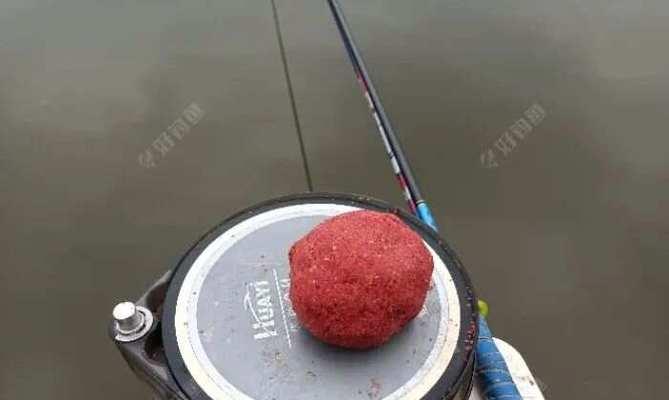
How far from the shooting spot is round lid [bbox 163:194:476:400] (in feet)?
2.99

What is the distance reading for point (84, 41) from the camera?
258cm

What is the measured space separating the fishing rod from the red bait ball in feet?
0.62

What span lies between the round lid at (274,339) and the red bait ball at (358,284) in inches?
1.7

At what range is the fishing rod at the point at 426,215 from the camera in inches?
41.6

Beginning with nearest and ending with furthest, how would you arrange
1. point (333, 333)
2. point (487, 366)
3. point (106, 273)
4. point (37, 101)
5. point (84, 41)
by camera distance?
point (333, 333) < point (487, 366) < point (106, 273) < point (37, 101) < point (84, 41)

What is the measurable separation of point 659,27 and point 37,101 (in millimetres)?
2198

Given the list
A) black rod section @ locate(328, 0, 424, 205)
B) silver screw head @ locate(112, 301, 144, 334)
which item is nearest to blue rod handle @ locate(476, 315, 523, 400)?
black rod section @ locate(328, 0, 424, 205)

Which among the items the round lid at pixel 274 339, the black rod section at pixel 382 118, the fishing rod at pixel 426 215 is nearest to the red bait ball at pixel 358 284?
the round lid at pixel 274 339

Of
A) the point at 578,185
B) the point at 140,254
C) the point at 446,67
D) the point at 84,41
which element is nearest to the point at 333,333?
the point at 140,254

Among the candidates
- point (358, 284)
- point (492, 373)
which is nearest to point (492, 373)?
point (492, 373)

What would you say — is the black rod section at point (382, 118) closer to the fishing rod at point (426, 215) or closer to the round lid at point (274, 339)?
the fishing rod at point (426, 215)

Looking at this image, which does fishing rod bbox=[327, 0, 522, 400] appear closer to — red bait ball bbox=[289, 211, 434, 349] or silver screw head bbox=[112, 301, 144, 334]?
red bait ball bbox=[289, 211, 434, 349]

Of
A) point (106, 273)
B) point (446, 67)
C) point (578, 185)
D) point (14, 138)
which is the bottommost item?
point (106, 273)

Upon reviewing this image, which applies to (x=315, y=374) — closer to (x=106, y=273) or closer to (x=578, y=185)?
(x=106, y=273)
